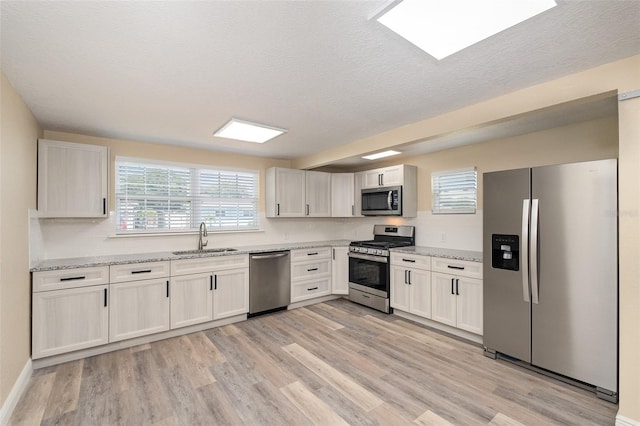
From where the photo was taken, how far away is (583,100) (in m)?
2.04

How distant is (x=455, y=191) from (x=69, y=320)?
4629 mm

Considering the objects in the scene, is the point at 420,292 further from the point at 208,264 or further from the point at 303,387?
the point at 208,264

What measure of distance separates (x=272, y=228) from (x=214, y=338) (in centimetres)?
200

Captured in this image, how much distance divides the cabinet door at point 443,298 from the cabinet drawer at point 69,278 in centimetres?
360

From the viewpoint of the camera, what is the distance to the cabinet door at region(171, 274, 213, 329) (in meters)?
3.35

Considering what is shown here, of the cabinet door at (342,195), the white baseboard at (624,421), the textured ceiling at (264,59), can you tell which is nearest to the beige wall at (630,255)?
the white baseboard at (624,421)

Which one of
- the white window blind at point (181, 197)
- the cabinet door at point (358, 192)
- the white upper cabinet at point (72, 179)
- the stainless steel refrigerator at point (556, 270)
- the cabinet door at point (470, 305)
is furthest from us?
the cabinet door at point (358, 192)

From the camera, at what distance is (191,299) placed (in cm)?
346

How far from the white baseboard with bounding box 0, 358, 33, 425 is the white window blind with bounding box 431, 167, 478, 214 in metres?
4.60

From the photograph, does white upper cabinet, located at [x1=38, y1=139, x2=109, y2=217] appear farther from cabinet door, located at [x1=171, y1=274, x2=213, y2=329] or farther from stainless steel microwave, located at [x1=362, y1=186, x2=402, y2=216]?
stainless steel microwave, located at [x1=362, y1=186, x2=402, y2=216]

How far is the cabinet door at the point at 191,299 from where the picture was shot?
11.0 ft

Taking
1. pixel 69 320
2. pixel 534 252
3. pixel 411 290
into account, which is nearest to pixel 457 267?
pixel 411 290

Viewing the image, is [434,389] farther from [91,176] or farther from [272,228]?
[91,176]

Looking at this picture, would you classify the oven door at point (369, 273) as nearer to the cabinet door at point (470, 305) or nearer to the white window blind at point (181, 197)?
the cabinet door at point (470, 305)
